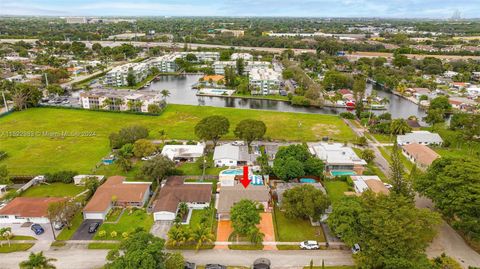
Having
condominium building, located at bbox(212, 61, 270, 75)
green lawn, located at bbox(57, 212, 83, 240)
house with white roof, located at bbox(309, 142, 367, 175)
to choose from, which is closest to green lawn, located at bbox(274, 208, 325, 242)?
house with white roof, located at bbox(309, 142, 367, 175)

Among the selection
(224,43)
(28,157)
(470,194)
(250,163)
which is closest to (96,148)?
(28,157)

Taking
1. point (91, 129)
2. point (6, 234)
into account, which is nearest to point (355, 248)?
point (6, 234)

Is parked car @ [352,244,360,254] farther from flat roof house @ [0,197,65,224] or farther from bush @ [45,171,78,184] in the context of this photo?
bush @ [45,171,78,184]

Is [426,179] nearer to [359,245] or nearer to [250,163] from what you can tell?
[359,245]

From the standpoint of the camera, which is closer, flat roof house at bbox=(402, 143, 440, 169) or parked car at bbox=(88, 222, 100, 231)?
parked car at bbox=(88, 222, 100, 231)

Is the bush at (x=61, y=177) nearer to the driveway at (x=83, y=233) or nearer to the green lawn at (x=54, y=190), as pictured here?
the green lawn at (x=54, y=190)

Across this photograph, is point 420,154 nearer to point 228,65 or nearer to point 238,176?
point 238,176

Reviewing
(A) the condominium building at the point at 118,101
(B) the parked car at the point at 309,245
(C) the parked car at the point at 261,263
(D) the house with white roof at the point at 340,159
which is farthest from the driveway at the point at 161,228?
(A) the condominium building at the point at 118,101
